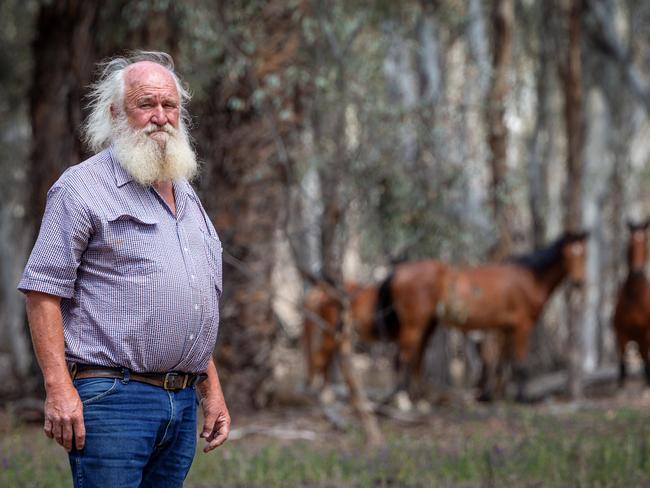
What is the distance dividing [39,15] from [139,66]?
884 centimetres

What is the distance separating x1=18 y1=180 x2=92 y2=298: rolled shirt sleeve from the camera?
3.23m

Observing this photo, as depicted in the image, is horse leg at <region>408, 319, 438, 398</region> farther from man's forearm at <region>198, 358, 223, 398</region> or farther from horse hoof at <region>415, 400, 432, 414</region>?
man's forearm at <region>198, 358, 223, 398</region>

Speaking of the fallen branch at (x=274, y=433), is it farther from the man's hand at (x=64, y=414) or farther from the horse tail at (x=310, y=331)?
the man's hand at (x=64, y=414)

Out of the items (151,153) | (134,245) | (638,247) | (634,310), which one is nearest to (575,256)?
(638,247)

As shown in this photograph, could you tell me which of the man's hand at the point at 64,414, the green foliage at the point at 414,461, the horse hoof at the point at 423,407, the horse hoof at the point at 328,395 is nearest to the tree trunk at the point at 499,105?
the horse hoof at the point at 423,407

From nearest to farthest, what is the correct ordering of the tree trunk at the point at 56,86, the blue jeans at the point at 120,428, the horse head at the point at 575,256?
the blue jeans at the point at 120,428 → the tree trunk at the point at 56,86 → the horse head at the point at 575,256

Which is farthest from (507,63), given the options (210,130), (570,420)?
(570,420)

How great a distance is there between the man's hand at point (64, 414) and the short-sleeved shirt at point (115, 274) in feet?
0.53

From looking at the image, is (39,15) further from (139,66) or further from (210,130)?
(139,66)

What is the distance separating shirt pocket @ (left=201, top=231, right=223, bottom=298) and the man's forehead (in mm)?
562

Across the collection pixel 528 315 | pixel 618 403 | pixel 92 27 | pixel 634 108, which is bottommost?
pixel 618 403

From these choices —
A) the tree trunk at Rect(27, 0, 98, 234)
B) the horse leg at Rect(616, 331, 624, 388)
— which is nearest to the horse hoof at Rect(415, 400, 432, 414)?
the horse leg at Rect(616, 331, 624, 388)

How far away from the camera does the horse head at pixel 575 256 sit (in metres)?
12.7

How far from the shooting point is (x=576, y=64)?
12016 millimetres
